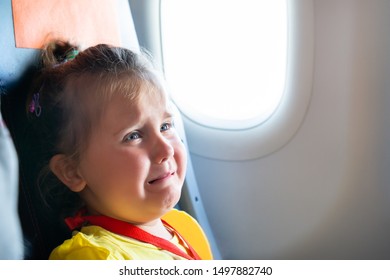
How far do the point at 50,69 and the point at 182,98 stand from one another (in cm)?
35

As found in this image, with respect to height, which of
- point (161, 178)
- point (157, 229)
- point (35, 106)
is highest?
point (35, 106)

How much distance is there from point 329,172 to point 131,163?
51 cm

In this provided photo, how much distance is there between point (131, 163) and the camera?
0.89 metres

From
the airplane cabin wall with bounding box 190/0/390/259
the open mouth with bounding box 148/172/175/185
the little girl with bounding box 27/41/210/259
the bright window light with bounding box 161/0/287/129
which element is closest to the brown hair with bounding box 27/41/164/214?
the little girl with bounding box 27/41/210/259

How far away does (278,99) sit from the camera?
112 cm

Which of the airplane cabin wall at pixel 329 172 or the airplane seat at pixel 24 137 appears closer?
the airplane seat at pixel 24 137

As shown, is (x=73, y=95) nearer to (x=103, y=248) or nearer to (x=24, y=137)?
(x=24, y=137)

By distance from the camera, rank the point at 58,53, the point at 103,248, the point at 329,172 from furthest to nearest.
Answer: the point at 329,172
the point at 58,53
the point at 103,248

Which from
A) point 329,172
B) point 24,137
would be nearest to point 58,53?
point 24,137

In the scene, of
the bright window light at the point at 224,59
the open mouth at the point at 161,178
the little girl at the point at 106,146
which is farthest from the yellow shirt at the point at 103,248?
the bright window light at the point at 224,59

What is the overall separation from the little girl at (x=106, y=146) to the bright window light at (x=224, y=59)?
8.8 inches

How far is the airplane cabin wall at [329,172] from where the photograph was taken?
107 cm

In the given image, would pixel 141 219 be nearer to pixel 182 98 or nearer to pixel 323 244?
pixel 182 98

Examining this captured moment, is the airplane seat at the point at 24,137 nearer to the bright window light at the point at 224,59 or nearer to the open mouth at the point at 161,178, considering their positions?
the open mouth at the point at 161,178
